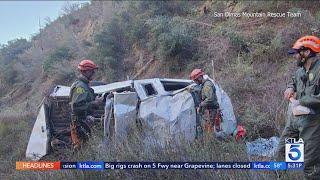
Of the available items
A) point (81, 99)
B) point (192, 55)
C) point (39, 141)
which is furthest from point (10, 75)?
point (81, 99)

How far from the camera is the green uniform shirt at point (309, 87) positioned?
4414 millimetres

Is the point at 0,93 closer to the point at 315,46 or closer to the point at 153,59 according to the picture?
Result: the point at 153,59

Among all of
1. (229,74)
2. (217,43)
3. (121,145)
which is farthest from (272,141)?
(217,43)

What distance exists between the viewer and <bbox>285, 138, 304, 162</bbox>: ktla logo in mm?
4516

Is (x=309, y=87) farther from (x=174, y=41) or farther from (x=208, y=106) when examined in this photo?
(x=174, y=41)

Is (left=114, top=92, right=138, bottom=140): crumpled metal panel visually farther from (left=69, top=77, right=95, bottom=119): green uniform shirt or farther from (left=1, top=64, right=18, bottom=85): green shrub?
(left=1, top=64, right=18, bottom=85): green shrub

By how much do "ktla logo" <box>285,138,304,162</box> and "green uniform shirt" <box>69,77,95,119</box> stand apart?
10.5ft

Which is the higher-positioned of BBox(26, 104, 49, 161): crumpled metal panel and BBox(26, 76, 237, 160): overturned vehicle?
BBox(26, 76, 237, 160): overturned vehicle

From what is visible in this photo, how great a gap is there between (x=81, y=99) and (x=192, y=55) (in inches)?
249

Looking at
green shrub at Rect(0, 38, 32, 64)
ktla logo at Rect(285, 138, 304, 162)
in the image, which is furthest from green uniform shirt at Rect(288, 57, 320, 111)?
green shrub at Rect(0, 38, 32, 64)

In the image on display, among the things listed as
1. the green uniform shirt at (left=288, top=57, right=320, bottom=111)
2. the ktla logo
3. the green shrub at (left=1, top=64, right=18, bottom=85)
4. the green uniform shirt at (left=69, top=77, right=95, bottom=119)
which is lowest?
the green shrub at (left=1, top=64, right=18, bottom=85)

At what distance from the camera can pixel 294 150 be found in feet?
15.2

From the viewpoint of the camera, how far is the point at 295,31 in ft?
33.8

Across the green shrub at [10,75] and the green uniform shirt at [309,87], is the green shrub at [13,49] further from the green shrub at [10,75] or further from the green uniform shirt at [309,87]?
the green uniform shirt at [309,87]
